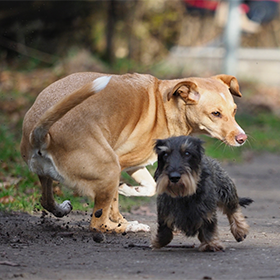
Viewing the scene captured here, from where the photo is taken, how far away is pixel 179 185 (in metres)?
3.91

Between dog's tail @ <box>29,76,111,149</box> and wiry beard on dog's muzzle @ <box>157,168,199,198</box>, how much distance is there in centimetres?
101

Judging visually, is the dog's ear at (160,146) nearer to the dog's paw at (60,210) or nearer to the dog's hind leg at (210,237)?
the dog's hind leg at (210,237)

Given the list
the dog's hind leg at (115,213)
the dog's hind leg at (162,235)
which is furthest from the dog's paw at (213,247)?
the dog's hind leg at (115,213)

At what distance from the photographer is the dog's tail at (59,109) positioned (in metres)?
4.48

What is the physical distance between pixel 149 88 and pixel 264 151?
7462 millimetres

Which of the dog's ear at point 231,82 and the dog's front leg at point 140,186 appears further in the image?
the dog's ear at point 231,82

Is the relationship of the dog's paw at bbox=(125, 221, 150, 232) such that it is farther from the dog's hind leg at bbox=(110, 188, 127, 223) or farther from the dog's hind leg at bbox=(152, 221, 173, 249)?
the dog's hind leg at bbox=(152, 221, 173, 249)

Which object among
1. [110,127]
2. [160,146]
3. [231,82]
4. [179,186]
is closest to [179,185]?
[179,186]

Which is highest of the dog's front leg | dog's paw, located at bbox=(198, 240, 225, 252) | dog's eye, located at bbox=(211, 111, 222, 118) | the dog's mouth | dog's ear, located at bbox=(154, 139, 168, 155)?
dog's ear, located at bbox=(154, 139, 168, 155)

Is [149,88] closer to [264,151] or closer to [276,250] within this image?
[276,250]

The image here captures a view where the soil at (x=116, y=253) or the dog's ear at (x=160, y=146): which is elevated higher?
the dog's ear at (x=160, y=146)

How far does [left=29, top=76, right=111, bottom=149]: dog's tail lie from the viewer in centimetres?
448

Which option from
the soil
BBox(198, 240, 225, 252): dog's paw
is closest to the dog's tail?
the soil

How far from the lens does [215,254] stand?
4.09 m
